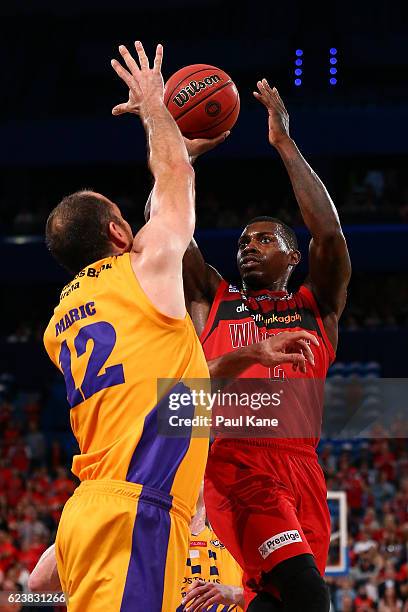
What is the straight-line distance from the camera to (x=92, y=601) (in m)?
3.07

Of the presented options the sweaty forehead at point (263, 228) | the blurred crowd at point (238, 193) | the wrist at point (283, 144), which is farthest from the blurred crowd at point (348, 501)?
the wrist at point (283, 144)

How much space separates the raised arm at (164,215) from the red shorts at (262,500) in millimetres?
1380

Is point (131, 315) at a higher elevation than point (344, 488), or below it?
below

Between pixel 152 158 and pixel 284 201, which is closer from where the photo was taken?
pixel 152 158

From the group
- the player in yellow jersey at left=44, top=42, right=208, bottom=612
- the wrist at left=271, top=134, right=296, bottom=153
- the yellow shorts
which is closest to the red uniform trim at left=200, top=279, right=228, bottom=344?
the wrist at left=271, top=134, right=296, bottom=153

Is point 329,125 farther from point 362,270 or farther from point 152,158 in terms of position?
point 152,158

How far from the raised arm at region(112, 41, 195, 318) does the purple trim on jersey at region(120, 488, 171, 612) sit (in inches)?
27.1

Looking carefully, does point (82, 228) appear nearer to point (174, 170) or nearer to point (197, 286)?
point (174, 170)

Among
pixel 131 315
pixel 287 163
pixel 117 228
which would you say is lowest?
pixel 131 315

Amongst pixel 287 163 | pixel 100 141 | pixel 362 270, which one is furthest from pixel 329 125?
pixel 287 163

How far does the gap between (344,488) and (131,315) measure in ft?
33.0

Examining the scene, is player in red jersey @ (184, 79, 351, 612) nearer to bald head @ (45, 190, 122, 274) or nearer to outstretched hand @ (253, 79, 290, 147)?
outstretched hand @ (253, 79, 290, 147)

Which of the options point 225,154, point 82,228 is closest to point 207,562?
point 82,228

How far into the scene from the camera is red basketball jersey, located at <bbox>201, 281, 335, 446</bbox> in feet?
15.0
